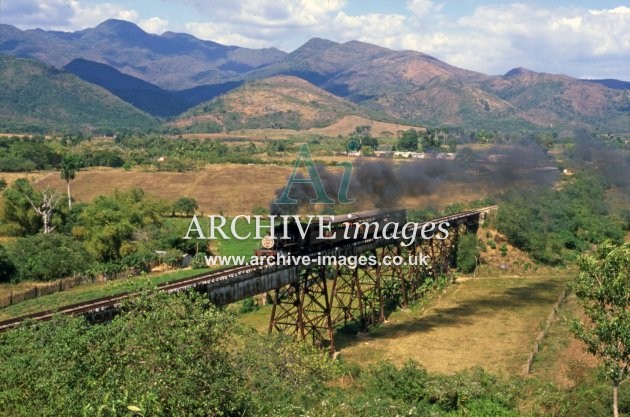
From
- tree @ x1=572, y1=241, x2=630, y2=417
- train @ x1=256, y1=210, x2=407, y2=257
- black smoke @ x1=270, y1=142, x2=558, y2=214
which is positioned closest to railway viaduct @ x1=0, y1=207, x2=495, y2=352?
train @ x1=256, y1=210, x2=407, y2=257

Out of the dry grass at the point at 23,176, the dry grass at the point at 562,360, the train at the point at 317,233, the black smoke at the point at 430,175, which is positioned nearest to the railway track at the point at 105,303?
the train at the point at 317,233

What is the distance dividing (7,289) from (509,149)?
5461 centimetres

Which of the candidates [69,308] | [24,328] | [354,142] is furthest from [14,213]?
[354,142]

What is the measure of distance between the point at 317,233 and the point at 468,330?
13.0 m

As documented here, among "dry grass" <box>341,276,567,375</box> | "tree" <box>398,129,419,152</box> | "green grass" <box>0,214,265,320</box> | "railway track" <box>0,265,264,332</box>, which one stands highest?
"tree" <box>398,129,419,152</box>

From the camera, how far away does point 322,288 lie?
35.9 meters

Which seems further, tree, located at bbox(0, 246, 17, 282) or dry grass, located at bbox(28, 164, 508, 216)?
dry grass, located at bbox(28, 164, 508, 216)

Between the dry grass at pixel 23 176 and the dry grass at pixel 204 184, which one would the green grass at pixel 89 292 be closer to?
the dry grass at pixel 204 184

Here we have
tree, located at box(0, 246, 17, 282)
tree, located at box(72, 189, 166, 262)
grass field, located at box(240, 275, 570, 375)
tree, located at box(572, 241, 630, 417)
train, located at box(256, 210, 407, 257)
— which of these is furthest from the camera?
tree, located at box(72, 189, 166, 262)

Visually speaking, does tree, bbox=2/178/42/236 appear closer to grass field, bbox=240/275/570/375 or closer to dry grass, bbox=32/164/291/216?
dry grass, bbox=32/164/291/216

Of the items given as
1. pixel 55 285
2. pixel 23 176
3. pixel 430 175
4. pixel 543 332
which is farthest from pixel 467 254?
pixel 23 176

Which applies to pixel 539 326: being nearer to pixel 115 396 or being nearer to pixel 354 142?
pixel 115 396

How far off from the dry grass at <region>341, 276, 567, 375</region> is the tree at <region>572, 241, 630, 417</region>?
1045cm

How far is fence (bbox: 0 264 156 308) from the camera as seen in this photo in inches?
1799
